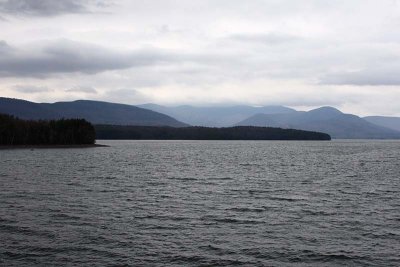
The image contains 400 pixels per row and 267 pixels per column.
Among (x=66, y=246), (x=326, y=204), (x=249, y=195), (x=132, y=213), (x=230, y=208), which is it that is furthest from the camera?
(x=249, y=195)

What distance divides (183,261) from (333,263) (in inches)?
376

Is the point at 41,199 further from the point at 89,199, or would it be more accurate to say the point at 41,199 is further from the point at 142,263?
the point at 142,263

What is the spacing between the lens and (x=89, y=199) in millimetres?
52719

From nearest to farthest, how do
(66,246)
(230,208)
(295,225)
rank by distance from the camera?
(66,246) < (295,225) < (230,208)

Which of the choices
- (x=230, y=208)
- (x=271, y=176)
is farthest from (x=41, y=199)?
(x=271, y=176)

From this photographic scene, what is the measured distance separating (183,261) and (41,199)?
29.2 m

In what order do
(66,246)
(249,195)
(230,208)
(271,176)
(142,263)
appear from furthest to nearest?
(271,176), (249,195), (230,208), (66,246), (142,263)

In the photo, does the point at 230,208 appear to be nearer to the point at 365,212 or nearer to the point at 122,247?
the point at 365,212

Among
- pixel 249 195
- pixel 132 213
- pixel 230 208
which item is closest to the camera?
pixel 132 213

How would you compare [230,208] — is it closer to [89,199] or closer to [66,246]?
[89,199]

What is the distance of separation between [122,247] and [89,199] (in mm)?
22782

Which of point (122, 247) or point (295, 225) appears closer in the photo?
point (122, 247)

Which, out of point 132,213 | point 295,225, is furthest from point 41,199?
point 295,225

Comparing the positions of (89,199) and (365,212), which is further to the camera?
(89,199)
